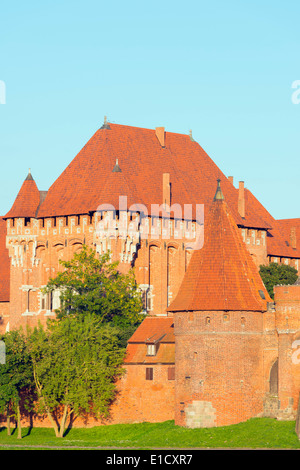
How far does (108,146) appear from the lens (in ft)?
312

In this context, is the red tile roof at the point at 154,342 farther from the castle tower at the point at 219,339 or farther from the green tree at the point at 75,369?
the castle tower at the point at 219,339

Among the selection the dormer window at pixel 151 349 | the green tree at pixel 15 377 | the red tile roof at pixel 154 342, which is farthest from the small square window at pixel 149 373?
the green tree at pixel 15 377

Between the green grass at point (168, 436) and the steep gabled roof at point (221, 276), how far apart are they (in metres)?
5.84

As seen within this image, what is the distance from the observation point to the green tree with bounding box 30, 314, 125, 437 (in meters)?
71.7

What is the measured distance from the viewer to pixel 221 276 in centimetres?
6869

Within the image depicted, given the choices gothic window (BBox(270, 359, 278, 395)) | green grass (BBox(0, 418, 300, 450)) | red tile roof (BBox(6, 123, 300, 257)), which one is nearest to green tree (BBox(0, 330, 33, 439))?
green grass (BBox(0, 418, 300, 450))

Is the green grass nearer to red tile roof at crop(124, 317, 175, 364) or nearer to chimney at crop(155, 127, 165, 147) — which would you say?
red tile roof at crop(124, 317, 175, 364)

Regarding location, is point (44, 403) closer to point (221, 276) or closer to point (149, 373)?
point (149, 373)

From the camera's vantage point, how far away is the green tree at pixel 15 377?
7225 centimetres

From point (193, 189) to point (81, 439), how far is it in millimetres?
30288

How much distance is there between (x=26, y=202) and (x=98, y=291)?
50.1 feet

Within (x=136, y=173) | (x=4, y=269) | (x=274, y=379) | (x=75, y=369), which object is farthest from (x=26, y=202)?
(x=274, y=379)

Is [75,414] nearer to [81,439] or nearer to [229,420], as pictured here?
[81,439]
